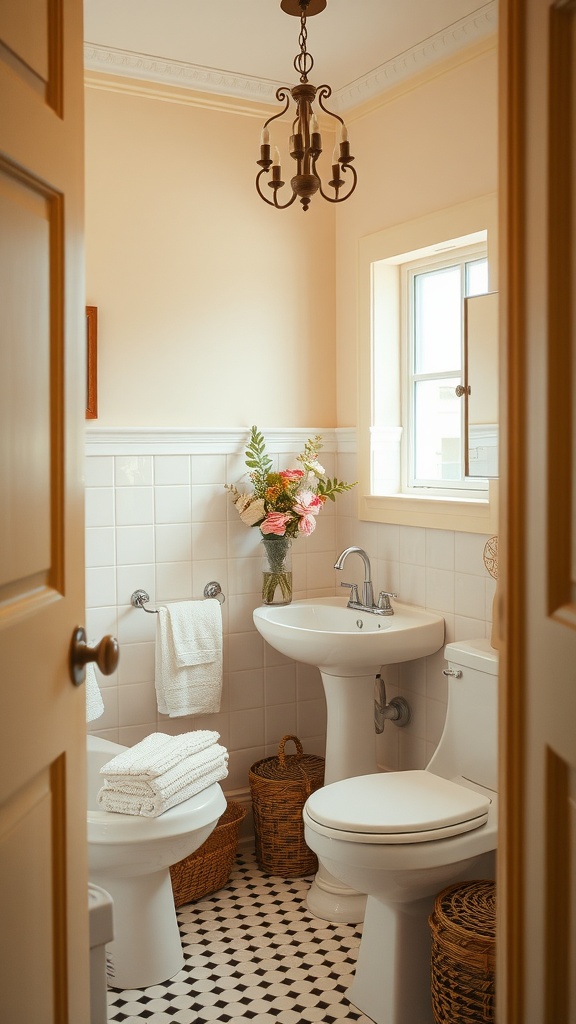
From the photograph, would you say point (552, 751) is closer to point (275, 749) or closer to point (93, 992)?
point (93, 992)

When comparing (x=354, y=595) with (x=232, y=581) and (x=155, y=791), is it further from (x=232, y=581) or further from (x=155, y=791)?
(x=155, y=791)

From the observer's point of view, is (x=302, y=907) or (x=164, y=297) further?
(x=164, y=297)

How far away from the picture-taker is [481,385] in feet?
7.10

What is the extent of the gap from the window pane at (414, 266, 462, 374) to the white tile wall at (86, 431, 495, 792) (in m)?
0.48

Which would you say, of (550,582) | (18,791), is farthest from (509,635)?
(18,791)

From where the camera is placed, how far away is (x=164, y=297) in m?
3.21

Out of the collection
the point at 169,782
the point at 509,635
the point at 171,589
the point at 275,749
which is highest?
the point at 509,635

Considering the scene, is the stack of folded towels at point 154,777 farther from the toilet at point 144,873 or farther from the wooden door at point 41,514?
the wooden door at point 41,514

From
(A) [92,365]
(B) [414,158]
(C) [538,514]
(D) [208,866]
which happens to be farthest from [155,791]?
(B) [414,158]

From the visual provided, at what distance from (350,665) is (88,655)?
5.65 ft

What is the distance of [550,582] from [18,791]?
665 mm

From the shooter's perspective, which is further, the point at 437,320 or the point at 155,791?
the point at 437,320

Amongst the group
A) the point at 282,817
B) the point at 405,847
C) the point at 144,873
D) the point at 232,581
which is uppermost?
the point at 232,581

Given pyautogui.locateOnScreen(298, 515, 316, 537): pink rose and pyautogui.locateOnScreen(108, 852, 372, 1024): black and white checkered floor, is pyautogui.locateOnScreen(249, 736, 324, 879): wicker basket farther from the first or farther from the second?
pyautogui.locateOnScreen(298, 515, 316, 537): pink rose
